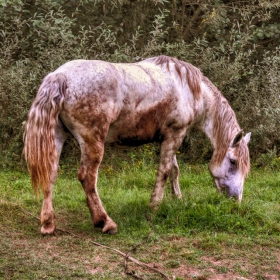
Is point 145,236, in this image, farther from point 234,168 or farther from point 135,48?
point 135,48

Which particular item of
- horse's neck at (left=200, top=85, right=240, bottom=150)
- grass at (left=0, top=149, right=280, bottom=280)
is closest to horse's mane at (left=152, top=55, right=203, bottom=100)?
horse's neck at (left=200, top=85, right=240, bottom=150)

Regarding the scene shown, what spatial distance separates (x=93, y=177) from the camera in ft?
17.3

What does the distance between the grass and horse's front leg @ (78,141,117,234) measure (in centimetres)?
13

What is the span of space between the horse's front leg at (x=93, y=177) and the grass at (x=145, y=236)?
13cm

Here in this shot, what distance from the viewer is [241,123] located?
9.50 meters

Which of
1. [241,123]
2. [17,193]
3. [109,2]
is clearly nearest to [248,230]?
A: [17,193]

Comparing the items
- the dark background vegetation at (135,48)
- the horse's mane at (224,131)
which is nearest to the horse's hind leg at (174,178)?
the horse's mane at (224,131)

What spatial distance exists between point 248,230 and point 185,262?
1.16 m

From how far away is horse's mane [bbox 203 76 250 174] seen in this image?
6.38 meters

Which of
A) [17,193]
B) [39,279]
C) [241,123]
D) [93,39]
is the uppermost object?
[93,39]

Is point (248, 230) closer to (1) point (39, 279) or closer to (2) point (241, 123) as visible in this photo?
(1) point (39, 279)

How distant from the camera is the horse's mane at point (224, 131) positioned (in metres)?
6.38

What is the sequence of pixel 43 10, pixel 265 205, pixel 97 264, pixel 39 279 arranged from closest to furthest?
pixel 39 279 < pixel 97 264 < pixel 265 205 < pixel 43 10

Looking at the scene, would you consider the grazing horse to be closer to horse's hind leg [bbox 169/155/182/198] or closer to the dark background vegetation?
horse's hind leg [bbox 169/155/182/198]
